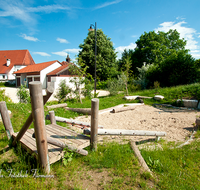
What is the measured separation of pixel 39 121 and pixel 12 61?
150ft

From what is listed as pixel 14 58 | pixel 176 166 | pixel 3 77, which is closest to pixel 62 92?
pixel 176 166

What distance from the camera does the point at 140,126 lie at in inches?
246

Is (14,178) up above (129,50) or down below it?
below

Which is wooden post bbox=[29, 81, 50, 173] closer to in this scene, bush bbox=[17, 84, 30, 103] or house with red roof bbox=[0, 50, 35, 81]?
bush bbox=[17, 84, 30, 103]

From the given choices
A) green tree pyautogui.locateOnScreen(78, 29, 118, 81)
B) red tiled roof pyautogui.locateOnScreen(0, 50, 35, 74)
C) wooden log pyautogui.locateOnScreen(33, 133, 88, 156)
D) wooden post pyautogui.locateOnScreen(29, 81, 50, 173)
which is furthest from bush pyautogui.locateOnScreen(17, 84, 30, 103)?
red tiled roof pyautogui.locateOnScreen(0, 50, 35, 74)

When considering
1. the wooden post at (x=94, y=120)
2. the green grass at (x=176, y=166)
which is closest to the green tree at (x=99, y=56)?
the wooden post at (x=94, y=120)

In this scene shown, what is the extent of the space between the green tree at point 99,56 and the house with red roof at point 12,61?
64.6 feet

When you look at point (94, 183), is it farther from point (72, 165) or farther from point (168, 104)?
point (168, 104)

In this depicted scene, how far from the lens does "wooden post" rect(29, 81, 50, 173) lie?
2298mm

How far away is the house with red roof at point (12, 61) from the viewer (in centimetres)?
3803

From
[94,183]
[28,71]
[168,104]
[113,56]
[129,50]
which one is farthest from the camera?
[129,50]

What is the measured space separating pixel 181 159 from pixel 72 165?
2.57 metres

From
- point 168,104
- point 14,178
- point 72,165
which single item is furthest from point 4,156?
point 168,104

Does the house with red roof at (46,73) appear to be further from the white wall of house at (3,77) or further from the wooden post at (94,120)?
the wooden post at (94,120)
